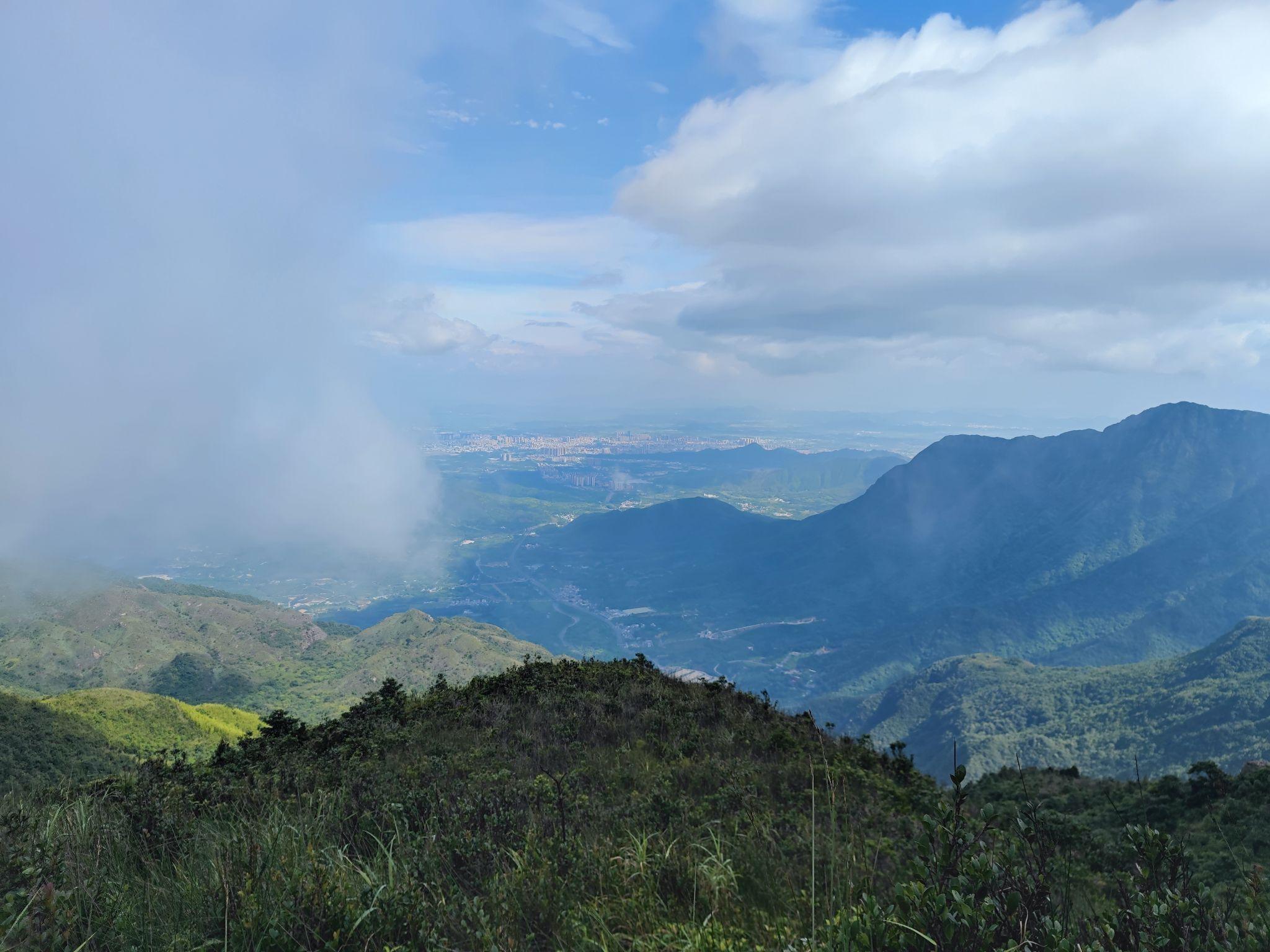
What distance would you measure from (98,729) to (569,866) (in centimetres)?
6896

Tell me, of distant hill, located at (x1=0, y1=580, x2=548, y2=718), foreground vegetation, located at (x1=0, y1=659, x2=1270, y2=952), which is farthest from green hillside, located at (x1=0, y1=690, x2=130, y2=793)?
distant hill, located at (x1=0, y1=580, x2=548, y2=718)

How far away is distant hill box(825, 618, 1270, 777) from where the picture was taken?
8944 centimetres

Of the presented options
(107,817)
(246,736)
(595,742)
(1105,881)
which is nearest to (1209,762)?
(1105,881)

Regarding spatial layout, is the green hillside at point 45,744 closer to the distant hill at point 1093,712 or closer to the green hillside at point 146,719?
the green hillside at point 146,719

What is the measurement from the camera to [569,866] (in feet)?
14.7

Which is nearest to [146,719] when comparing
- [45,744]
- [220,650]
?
[45,744]

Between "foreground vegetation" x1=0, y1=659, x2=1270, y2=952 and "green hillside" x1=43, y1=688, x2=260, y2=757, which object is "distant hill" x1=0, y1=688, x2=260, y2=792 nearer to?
"green hillside" x1=43, y1=688, x2=260, y2=757

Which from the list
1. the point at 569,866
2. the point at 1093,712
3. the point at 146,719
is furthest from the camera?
the point at 1093,712

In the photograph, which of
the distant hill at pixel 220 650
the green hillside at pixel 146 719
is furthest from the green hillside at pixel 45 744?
the distant hill at pixel 220 650

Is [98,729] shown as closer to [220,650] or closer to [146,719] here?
[146,719]

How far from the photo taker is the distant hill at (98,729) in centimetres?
3675

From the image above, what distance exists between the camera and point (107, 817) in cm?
516

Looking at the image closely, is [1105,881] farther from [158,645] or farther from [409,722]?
[158,645]

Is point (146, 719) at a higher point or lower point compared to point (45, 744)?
lower
